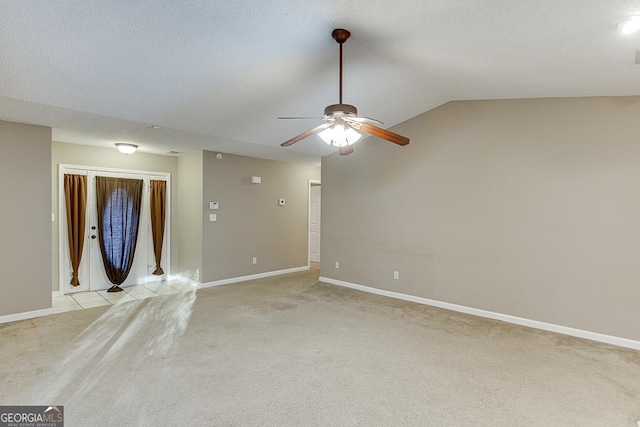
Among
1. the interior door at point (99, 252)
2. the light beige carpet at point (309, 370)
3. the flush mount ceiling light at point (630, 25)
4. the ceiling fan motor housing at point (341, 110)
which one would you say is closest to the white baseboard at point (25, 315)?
the light beige carpet at point (309, 370)

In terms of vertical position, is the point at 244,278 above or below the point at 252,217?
below

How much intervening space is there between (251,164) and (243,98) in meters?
2.76

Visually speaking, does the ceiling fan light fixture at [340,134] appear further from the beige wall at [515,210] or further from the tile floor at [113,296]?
the tile floor at [113,296]

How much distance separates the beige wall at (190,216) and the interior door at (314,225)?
3.16 m

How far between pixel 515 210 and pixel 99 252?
20.9 feet

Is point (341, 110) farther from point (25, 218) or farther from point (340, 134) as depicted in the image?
point (25, 218)

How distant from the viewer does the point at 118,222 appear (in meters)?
5.58

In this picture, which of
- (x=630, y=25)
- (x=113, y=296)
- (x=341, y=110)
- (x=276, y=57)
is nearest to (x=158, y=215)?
(x=113, y=296)

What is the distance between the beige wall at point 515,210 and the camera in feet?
11.3

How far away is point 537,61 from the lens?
9.56ft

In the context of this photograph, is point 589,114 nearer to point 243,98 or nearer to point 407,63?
point 407,63

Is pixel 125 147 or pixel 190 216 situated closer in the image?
pixel 125 147

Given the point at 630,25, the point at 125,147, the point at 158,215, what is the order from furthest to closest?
the point at 158,215 → the point at 125,147 → the point at 630,25

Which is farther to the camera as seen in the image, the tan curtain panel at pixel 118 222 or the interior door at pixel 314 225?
the interior door at pixel 314 225
